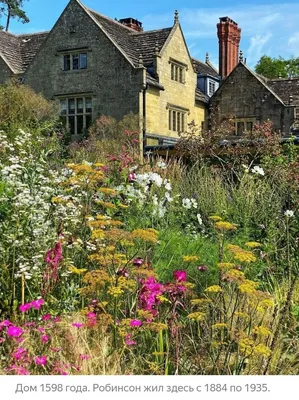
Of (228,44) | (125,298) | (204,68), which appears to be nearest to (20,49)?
(204,68)

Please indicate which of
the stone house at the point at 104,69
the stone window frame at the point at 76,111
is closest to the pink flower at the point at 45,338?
the stone house at the point at 104,69

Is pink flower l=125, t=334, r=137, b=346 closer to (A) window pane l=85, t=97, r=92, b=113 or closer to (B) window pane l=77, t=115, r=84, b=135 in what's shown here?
(A) window pane l=85, t=97, r=92, b=113

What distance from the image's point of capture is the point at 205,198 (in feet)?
19.9

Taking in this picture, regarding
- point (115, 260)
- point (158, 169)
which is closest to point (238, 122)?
point (158, 169)

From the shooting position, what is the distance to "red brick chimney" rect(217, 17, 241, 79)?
18.0 m

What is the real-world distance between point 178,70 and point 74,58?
14.4ft

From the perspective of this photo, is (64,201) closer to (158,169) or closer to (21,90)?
(158,169)

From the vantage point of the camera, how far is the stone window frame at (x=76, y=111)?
866 inches

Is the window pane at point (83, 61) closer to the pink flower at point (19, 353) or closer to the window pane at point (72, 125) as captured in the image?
the window pane at point (72, 125)

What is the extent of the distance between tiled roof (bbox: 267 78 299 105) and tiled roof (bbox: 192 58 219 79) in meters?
3.35

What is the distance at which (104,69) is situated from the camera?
21438 millimetres

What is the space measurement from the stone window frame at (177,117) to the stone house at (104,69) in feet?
0.13

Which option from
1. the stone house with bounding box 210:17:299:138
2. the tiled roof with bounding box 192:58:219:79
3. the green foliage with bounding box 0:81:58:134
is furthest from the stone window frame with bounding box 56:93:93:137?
the tiled roof with bounding box 192:58:219:79
